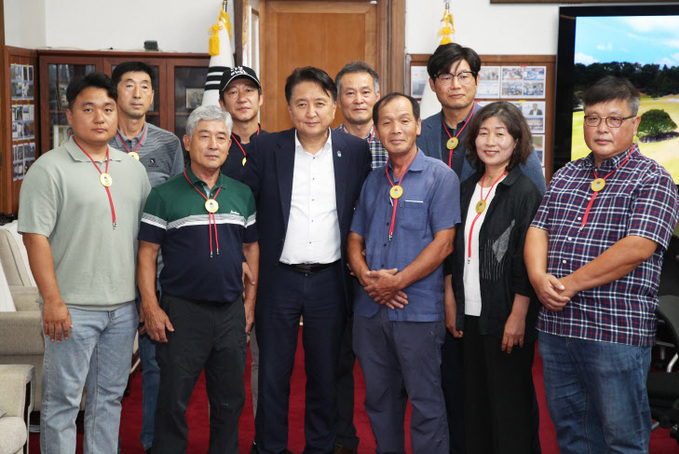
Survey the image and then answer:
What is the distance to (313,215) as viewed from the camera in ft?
9.12

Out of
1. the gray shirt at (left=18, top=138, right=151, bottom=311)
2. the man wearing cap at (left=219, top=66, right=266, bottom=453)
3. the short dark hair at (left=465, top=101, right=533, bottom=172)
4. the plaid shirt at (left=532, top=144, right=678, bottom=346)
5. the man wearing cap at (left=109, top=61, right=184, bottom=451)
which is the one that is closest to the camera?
the plaid shirt at (left=532, top=144, right=678, bottom=346)

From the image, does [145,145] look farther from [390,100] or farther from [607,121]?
[607,121]

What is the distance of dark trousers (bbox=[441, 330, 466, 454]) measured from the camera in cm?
274

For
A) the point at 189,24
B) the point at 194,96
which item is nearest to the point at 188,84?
the point at 194,96

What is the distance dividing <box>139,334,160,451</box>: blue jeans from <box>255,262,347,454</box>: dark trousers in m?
0.45

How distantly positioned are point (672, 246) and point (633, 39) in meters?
2.18

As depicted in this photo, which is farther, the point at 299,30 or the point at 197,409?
the point at 299,30

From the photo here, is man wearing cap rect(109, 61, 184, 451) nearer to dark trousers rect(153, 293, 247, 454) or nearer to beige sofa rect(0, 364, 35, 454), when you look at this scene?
dark trousers rect(153, 293, 247, 454)

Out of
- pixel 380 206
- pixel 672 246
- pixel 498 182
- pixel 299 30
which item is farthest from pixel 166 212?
pixel 299 30

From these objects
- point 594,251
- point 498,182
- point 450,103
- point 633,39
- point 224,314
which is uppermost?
point 633,39

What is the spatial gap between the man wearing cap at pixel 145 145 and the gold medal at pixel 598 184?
68.4 inches

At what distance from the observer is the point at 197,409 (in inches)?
146

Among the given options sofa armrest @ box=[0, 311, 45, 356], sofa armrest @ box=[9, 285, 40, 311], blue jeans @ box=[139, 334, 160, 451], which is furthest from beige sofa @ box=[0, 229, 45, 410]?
blue jeans @ box=[139, 334, 160, 451]

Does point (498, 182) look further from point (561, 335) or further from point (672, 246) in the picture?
point (672, 246)
